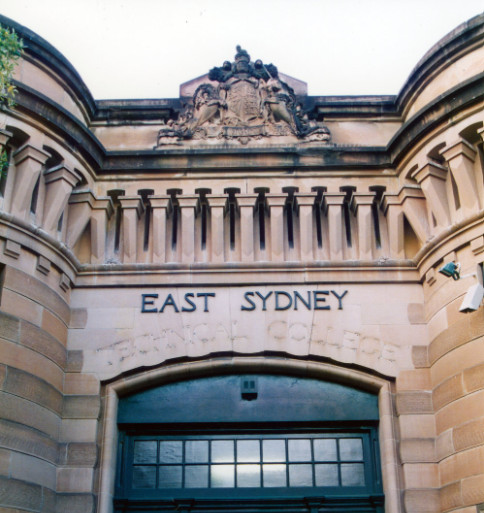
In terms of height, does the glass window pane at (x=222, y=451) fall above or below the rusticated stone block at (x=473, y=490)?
above

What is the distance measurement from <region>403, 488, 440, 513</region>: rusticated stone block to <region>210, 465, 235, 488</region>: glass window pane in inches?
110

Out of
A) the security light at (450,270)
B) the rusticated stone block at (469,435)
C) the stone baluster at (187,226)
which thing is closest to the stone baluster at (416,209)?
the security light at (450,270)

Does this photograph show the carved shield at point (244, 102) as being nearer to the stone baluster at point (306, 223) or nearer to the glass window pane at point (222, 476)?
the stone baluster at point (306, 223)

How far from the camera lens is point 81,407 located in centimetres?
1305

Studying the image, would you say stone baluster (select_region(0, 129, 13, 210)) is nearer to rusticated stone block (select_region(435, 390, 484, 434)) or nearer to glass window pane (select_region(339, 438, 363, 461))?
glass window pane (select_region(339, 438, 363, 461))

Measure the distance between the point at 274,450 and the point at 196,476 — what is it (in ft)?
4.45

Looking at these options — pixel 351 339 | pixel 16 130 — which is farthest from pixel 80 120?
pixel 351 339

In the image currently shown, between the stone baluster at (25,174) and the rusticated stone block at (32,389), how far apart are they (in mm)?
2633

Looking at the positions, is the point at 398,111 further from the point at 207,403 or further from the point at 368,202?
the point at 207,403

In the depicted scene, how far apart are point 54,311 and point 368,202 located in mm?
5936

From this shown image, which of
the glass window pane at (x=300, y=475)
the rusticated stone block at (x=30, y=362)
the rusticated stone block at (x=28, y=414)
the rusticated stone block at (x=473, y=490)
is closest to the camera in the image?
the rusticated stone block at (x=473, y=490)

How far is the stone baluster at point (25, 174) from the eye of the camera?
13055 mm

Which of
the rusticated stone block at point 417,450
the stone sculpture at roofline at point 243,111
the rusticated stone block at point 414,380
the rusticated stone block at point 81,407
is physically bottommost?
the rusticated stone block at point 417,450

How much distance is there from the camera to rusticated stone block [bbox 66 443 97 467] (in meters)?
12.6
